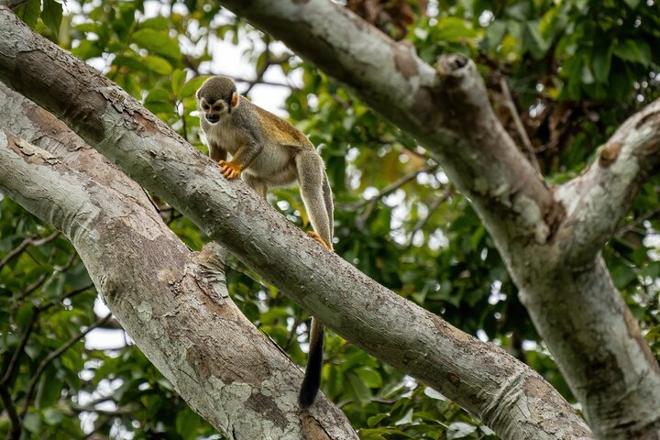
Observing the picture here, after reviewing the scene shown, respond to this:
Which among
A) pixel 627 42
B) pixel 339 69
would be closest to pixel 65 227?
pixel 339 69

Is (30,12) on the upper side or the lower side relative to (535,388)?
upper

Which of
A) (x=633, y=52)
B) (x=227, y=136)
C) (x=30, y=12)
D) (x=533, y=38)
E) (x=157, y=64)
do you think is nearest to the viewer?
(x=30, y=12)

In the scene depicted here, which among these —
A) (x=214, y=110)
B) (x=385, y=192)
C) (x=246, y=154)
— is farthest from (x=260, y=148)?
(x=385, y=192)

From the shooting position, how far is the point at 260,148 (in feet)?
16.7

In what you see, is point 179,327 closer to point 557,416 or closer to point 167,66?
point 557,416

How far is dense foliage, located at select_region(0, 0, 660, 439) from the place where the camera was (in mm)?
5309

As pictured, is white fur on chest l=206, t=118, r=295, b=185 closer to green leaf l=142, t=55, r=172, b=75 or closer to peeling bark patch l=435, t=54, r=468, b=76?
green leaf l=142, t=55, r=172, b=75

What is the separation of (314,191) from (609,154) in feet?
9.62

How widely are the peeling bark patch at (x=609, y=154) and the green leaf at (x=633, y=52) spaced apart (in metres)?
3.88

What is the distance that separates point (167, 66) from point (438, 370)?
300 centimetres

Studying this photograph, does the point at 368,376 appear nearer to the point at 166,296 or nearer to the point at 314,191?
the point at 314,191

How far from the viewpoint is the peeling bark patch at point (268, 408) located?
3418mm

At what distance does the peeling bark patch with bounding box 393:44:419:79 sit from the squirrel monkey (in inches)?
107

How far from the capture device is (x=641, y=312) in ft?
18.5
